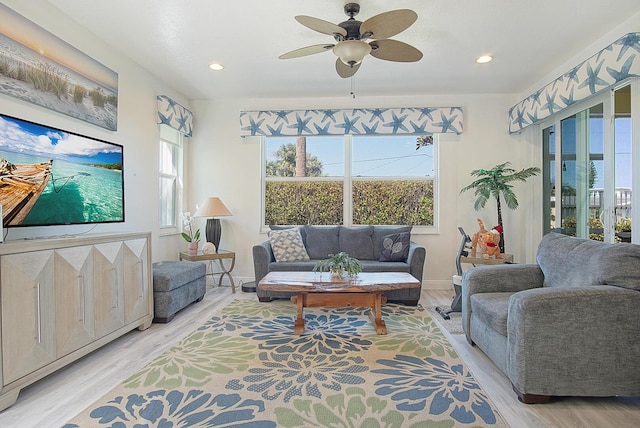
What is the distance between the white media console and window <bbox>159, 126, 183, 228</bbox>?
163 cm

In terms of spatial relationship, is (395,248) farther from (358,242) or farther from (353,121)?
(353,121)

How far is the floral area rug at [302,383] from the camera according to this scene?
1.80 m

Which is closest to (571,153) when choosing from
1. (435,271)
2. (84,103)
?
(435,271)

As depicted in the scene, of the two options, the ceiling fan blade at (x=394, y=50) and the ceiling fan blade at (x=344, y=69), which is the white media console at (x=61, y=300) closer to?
the ceiling fan blade at (x=344, y=69)

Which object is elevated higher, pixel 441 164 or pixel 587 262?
pixel 441 164

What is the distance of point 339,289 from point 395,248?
5.09 ft

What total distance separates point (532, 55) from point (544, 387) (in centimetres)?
315

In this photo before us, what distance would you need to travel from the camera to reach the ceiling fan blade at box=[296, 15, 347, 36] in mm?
2218

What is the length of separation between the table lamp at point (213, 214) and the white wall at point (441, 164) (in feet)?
1.04

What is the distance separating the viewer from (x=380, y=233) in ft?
14.9

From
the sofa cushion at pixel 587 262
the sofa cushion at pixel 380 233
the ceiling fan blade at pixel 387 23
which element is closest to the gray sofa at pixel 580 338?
the sofa cushion at pixel 587 262

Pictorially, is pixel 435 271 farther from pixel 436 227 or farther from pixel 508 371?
pixel 508 371

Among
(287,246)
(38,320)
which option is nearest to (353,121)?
(287,246)

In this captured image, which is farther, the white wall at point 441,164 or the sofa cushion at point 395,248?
the white wall at point 441,164
